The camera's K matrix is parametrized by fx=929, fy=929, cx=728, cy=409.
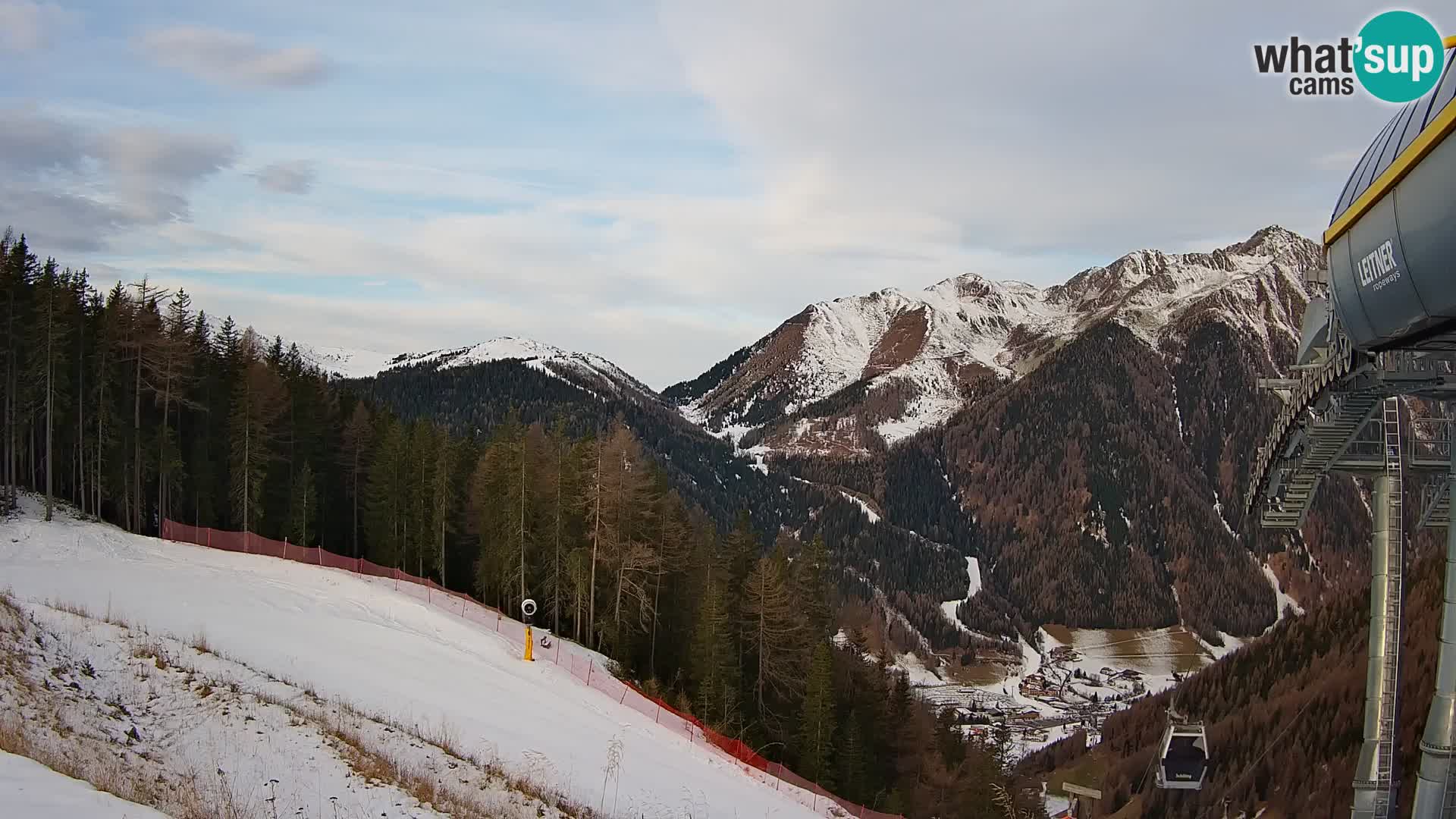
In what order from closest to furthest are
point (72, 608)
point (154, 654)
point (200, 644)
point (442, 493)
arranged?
point (154, 654) → point (200, 644) → point (72, 608) → point (442, 493)

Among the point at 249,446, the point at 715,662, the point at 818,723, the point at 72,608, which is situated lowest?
the point at 818,723

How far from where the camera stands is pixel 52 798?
8.25 meters

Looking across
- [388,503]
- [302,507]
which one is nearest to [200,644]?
[302,507]

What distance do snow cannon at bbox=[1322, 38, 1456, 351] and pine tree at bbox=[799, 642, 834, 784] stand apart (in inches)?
1040

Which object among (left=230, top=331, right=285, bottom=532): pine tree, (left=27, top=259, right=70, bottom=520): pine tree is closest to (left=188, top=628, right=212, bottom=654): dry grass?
(left=27, top=259, right=70, bottom=520): pine tree

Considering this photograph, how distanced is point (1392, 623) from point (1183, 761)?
51.0 ft

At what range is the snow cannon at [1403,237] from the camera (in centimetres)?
868

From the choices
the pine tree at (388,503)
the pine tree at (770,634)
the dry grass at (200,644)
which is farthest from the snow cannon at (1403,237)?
the pine tree at (388,503)

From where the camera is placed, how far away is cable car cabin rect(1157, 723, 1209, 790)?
30750 millimetres

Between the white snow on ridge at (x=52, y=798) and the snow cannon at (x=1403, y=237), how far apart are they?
42.7ft

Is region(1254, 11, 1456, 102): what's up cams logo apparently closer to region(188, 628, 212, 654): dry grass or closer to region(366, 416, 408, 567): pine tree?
region(188, 628, 212, 654): dry grass

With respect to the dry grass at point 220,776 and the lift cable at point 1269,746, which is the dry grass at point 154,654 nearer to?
the dry grass at point 220,776

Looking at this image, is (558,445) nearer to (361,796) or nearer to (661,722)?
(661,722)

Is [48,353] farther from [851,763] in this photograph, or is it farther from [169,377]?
[851,763]
